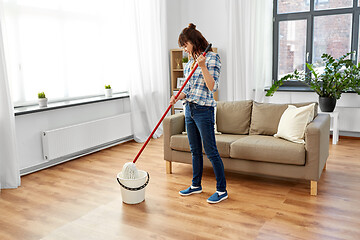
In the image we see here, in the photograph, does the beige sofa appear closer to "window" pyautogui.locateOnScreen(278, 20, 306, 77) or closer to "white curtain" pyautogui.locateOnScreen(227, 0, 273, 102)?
"white curtain" pyautogui.locateOnScreen(227, 0, 273, 102)

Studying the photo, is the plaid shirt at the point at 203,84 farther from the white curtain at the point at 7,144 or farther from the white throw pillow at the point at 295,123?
the white curtain at the point at 7,144

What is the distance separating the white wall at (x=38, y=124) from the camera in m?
3.60

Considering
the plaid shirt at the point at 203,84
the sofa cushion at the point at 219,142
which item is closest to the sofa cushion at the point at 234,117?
the sofa cushion at the point at 219,142

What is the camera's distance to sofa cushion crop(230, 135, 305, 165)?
113 inches

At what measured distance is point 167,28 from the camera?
5.73 meters

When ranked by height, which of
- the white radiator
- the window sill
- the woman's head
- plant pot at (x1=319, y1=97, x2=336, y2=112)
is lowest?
the white radiator

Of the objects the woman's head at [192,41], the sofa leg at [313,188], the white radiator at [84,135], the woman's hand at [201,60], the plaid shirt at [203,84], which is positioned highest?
the woman's head at [192,41]

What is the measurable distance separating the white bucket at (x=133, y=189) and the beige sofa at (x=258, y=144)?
0.70 m

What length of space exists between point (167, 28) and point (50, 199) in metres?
3.59

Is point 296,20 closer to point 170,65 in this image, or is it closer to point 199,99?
point 170,65

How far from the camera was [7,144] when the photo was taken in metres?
3.27

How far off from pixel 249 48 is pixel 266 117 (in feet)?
6.85

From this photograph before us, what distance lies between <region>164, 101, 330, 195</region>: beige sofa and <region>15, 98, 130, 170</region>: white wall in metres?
1.31

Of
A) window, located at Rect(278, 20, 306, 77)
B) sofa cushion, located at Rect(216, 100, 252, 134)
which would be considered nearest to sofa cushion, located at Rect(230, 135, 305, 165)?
sofa cushion, located at Rect(216, 100, 252, 134)
